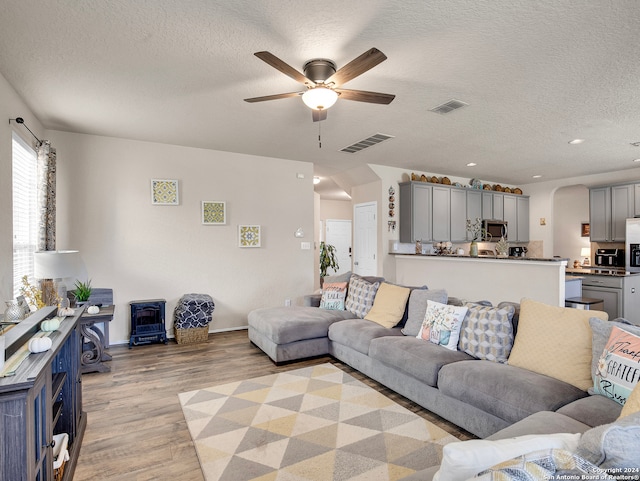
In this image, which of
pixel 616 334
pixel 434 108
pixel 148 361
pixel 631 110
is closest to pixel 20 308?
pixel 148 361

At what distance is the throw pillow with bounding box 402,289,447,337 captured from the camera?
10.7 feet

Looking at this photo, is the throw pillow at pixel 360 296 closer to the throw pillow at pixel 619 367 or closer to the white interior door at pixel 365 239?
the white interior door at pixel 365 239

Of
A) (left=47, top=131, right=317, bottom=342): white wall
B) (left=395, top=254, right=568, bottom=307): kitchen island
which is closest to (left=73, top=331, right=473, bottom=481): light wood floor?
(left=47, top=131, right=317, bottom=342): white wall

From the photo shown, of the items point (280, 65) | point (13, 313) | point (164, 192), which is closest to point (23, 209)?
point (164, 192)

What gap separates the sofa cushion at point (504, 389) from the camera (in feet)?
6.49

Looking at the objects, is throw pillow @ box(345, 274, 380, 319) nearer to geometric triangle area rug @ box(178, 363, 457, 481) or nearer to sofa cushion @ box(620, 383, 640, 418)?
geometric triangle area rug @ box(178, 363, 457, 481)

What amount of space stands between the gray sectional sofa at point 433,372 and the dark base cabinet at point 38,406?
1.86 m

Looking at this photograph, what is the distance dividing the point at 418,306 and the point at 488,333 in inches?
31.1

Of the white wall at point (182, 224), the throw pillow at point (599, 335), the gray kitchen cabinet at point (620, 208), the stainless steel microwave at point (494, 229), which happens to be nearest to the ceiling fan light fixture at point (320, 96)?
the throw pillow at point (599, 335)

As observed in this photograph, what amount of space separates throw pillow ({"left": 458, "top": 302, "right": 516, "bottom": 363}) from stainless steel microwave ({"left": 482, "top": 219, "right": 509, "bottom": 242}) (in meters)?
4.89

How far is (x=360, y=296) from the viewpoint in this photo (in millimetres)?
4188

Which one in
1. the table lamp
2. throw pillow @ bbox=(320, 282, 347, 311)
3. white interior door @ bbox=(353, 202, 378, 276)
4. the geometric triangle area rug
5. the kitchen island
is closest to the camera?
the geometric triangle area rug

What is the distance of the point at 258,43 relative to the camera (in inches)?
94.0

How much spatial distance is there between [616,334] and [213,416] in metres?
2.68
